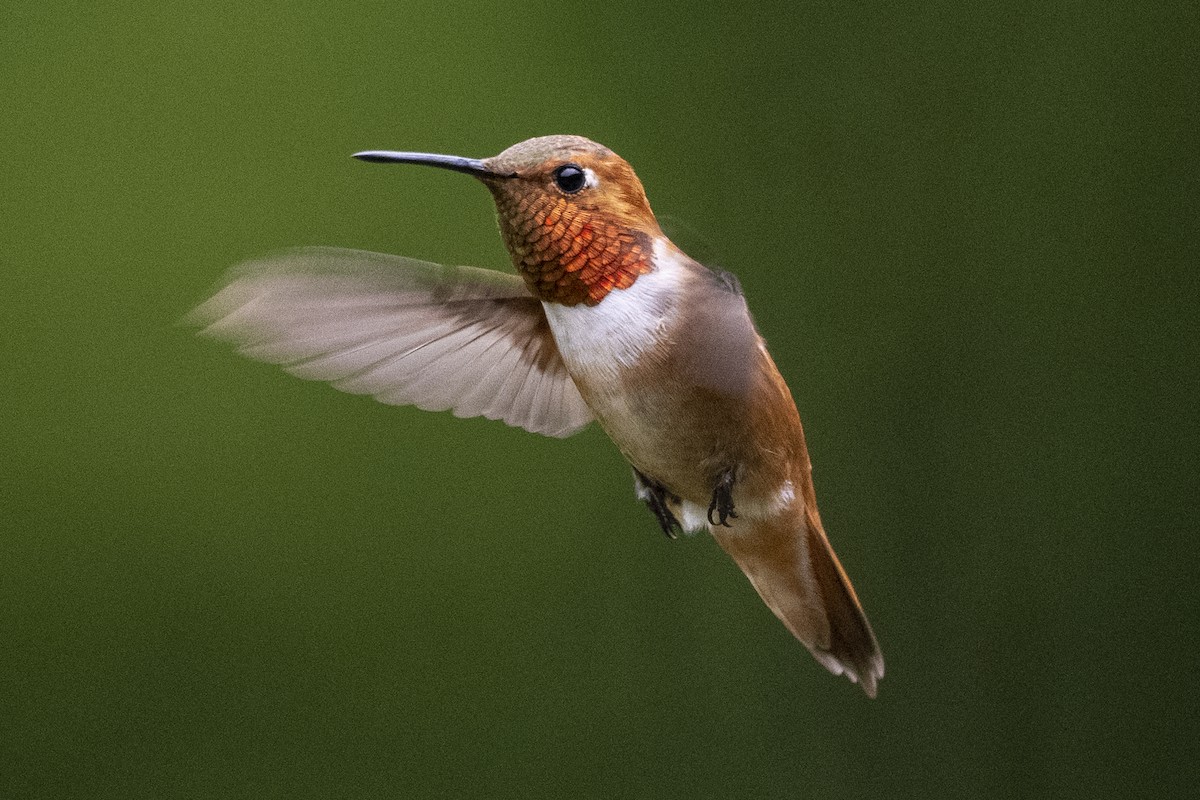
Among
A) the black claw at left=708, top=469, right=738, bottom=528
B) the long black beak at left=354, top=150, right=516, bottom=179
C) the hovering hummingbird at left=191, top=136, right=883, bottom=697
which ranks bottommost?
the black claw at left=708, top=469, right=738, bottom=528

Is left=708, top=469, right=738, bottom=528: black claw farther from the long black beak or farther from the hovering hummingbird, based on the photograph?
the long black beak

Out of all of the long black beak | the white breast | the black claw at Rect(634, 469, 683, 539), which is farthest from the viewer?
the black claw at Rect(634, 469, 683, 539)

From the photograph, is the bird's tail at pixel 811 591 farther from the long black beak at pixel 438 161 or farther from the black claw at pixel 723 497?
the long black beak at pixel 438 161

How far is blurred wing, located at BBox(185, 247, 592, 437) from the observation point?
0.71 metres

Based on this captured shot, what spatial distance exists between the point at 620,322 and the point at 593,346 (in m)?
0.02

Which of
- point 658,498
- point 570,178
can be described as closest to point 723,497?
point 658,498

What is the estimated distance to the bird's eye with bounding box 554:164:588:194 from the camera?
63cm

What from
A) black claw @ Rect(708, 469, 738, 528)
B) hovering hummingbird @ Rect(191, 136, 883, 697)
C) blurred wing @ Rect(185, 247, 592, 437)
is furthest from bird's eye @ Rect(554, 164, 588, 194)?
black claw @ Rect(708, 469, 738, 528)

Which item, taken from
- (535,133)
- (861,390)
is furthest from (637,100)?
(861,390)

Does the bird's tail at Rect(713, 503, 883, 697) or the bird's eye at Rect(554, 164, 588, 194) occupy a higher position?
the bird's eye at Rect(554, 164, 588, 194)

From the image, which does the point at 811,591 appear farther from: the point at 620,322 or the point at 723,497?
the point at 620,322

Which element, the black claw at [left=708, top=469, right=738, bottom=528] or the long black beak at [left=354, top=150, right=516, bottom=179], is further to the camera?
the black claw at [left=708, top=469, right=738, bottom=528]

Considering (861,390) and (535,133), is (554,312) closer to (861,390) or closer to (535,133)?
(535,133)

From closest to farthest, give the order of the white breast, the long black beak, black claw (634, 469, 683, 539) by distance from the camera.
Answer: the long black beak → the white breast → black claw (634, 469, 683, 539)
